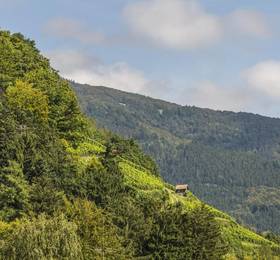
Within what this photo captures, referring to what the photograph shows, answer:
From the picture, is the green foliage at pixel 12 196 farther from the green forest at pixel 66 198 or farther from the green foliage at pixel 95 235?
the green foliage at pixel 95 235

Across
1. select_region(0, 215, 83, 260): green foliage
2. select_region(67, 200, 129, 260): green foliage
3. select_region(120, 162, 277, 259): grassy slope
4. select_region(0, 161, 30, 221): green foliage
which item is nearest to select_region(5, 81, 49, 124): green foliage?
select_region(120, 162, 277, 259): grassy slope

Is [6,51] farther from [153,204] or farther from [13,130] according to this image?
[153,204]

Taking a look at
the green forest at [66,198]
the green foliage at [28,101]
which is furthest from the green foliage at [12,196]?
the green foliage at [28,101]

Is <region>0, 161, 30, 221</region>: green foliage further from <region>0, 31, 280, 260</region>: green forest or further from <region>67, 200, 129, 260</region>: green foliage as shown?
<region>67, 200, 129, 260</region>: green foliage

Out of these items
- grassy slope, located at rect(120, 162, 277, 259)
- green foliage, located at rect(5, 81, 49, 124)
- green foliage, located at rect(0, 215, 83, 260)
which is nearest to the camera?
green foliage, located at rect(0, 215, 83, 260)

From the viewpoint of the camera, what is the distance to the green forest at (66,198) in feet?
199

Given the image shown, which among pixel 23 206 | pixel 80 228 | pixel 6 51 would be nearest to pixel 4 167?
pixel 23 206

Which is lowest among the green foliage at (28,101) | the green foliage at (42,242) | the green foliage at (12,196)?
the green foliage at (42,242)

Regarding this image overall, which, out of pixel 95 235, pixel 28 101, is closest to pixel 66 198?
pixel 95 235

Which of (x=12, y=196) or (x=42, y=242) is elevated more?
(x=12, y=196)

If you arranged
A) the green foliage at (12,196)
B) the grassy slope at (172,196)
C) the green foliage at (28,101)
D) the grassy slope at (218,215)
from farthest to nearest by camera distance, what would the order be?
the grassy slope at (218,215) < the grassy slope at (172,196) < the green foliage at (28,101) < the green foliage at (12,196)

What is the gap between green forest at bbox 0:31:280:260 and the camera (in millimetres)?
60781

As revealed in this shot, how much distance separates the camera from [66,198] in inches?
3292

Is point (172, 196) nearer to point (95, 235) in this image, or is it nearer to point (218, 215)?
point (218, 215)
